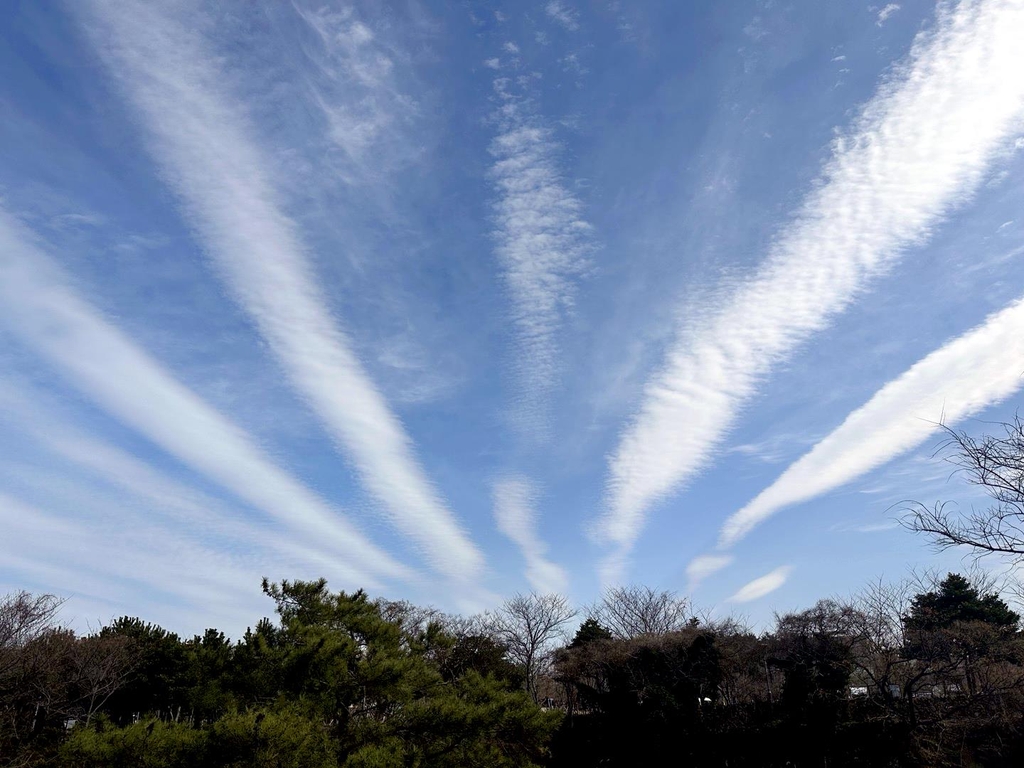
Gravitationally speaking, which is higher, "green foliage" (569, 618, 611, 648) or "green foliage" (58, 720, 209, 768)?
"green foliage" (569, 618, 611, 648)

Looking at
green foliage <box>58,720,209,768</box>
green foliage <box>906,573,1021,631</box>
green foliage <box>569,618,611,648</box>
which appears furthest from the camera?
green foliage <box>569,618,611,648</box>

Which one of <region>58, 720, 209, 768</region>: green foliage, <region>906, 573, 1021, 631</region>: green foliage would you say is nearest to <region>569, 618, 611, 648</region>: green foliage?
<region>906, 573, 1021, 631</region>: green foliage

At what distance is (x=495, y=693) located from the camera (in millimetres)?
11109

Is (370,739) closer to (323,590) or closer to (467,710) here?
(467,710)

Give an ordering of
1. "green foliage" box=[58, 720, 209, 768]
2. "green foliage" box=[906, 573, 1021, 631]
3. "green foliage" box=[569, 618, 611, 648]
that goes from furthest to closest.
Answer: "green foliage" box=[569, 618, 611, 648] < "green foliage" box=[906, 573, 1021, 631] < "green foliage" box=[58, 720, 209, 768]

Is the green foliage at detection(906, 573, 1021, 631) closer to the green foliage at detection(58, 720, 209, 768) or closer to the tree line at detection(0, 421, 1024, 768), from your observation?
the tree line at detection(0, 421, 1024, 768)

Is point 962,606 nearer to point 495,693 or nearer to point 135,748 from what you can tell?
point 495,693

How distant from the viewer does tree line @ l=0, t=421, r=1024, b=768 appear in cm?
850

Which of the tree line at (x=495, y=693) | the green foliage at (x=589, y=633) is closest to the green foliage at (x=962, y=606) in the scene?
the tree line at (x=495, y=693)

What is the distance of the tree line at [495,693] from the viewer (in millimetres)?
8500

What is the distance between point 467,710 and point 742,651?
27.4 metres

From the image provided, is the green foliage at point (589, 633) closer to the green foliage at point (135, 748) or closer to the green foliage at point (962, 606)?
the green foliage at point (962, 606)

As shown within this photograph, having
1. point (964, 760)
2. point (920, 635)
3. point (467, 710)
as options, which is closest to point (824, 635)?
point (920, 635)

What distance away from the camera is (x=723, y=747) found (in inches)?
834
